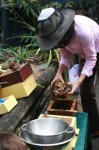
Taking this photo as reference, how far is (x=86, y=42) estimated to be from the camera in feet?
10.6

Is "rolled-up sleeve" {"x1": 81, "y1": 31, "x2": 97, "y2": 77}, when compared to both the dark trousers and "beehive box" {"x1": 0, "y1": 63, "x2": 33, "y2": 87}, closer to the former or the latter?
the dark trousers

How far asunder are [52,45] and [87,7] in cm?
425

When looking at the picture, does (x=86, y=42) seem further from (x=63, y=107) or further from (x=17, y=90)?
(x=17, y=90)

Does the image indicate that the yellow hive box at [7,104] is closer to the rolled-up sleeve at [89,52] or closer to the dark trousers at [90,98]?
the rolled-up sleeve at [89,52]

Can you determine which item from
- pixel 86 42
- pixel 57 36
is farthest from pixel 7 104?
pixel 86 42

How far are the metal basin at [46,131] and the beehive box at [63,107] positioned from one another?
365 mm

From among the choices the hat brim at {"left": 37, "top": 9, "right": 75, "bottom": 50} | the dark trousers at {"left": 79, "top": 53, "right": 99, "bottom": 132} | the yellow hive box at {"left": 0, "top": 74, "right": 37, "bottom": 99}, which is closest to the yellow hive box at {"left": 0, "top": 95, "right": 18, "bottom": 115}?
the yellow hive box at {"left": 0, "top": 74, "right": 37, "bottom": 99}

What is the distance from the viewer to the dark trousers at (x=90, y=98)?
12.6ft

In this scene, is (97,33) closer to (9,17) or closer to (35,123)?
(35,123)

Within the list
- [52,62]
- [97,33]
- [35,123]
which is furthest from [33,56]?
[35,123]

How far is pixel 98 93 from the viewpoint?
574 centimetres

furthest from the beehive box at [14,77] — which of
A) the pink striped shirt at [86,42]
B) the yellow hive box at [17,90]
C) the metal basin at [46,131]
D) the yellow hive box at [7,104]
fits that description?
the metal basin at [46,131]

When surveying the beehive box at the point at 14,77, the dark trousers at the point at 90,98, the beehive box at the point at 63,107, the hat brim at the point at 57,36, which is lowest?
the dark trousers at the point at 90,98

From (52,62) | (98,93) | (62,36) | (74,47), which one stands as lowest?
(98,93)
